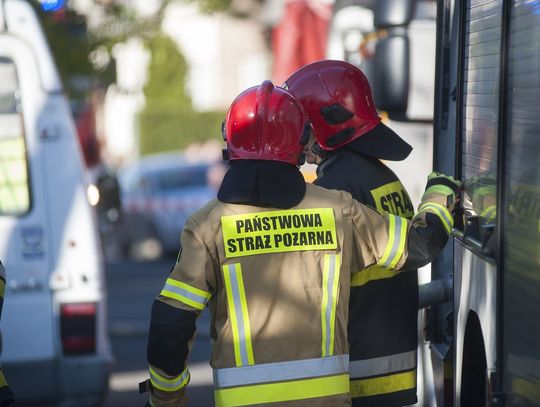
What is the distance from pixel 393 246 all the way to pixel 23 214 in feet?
10.8

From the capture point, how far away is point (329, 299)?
388 centimetres

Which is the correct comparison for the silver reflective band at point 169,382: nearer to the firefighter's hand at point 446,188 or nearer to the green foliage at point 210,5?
the firefighter's hand at point 446,188

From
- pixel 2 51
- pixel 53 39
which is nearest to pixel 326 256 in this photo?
pixel 2 51

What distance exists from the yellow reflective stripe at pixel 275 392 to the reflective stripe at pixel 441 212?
0.63 metres

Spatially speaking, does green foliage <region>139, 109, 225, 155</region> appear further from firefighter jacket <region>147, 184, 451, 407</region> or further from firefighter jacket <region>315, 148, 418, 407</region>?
firefighter jacket <region>147, 184, 451, 407</region>

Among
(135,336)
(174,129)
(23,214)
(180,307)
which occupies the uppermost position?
(180,307)

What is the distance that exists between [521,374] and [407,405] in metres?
1.08

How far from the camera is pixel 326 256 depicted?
388 cm

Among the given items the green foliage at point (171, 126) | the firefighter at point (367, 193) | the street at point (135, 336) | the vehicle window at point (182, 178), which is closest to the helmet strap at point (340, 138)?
the firefighter at point (367, 193)

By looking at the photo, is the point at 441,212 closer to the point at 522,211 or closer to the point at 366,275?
the point at 366,275

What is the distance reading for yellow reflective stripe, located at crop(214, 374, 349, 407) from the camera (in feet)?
12.6

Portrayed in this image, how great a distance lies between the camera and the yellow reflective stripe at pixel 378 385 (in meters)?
4.35

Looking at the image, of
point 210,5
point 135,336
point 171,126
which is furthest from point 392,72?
point 171,126

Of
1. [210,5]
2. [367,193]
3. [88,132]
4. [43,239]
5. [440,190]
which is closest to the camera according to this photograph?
[440,190]
